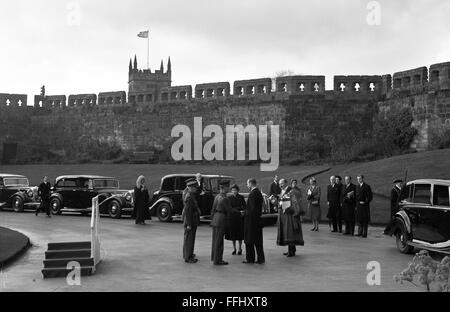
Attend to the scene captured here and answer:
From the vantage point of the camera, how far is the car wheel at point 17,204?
78.6 feet

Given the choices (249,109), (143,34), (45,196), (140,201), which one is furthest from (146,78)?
(140,201)

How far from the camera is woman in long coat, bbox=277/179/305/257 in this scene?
12320 millimetres

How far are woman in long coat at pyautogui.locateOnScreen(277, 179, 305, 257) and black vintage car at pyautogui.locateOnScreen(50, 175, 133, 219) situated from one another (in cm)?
998

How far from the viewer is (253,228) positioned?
11.5 metres

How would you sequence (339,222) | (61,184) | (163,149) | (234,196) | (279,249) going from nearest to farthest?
(234,196) < (279,249) < (339,222) < (61,184) < (163,149)

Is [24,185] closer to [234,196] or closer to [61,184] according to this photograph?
[61,184]

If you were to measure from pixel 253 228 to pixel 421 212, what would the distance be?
3.80 m

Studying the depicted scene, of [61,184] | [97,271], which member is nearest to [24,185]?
[61,184]

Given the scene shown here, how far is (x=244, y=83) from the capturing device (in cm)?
3494

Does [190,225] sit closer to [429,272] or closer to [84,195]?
[429,272]

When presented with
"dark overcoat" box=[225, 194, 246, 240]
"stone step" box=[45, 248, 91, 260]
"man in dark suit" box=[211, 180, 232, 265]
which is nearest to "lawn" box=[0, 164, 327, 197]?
"dark overcoat" box=[225, 194, 246, 240]

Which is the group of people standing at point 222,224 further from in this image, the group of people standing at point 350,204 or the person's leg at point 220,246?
the group of people standing at point 350,204

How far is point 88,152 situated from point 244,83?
12.7 m
